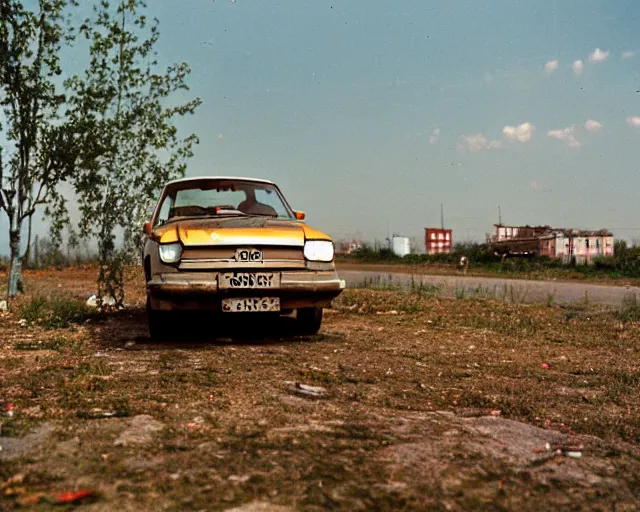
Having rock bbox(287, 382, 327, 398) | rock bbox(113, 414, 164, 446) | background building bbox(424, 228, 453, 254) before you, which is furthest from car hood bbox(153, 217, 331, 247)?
background building bbox(424, 228, 453, 254)

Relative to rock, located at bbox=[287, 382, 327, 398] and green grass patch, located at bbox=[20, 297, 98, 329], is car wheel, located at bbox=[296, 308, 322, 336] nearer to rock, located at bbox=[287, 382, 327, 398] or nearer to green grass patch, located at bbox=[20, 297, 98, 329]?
rock, located at bbox=[287, 382, 327, 398]

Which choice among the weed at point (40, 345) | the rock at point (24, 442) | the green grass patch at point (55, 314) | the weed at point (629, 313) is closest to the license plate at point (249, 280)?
the weed at point (40, 345)

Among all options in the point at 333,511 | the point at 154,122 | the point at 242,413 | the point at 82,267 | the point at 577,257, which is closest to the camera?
the point at 333,511

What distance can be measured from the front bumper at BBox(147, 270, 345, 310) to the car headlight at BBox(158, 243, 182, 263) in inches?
5.8

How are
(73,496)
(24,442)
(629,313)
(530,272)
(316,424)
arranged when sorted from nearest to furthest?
(73,496) < (24,442) < (316,424) < (629,313) < (530,272)

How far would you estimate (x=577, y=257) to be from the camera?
3186cm

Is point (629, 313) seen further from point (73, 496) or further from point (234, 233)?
point (73, 496)

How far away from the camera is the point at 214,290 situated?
5652mm

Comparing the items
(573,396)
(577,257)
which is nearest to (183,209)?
(573,396)

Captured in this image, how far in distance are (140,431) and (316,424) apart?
2.84 feet

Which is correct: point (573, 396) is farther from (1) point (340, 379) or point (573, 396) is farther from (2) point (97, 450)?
(2) point (97, 450)

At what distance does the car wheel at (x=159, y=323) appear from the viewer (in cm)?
615

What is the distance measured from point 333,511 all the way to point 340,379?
2342 mm

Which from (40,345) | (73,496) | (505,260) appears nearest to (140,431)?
(73,496)
